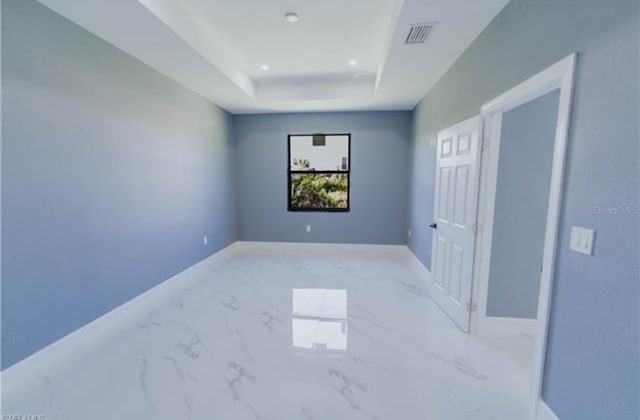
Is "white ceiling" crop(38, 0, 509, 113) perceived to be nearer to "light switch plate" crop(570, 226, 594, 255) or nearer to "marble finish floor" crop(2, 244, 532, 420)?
"light switch plate" crop(570, 226, 594, 255)

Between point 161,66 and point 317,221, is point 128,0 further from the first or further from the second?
point 317,221

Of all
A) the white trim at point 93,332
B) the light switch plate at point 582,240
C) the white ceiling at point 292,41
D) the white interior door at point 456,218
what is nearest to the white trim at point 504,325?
the white interior door at point 456,218

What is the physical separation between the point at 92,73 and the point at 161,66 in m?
0.79

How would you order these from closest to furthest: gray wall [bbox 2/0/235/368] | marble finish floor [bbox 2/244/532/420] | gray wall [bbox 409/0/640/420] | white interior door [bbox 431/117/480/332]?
gray wall [bbox 409/0/640/420] → marble finish floor [bbox 2/244/532/420] → gray wall [bbox 2/0/235/368] → white interior door [bbox 431/117/480/332]

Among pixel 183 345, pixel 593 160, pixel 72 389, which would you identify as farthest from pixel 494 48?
pixel 72 389

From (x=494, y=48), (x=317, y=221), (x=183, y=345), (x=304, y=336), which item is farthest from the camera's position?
(x=317, y=221)

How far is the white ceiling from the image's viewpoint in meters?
2.10

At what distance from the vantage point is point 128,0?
1896 millimetres

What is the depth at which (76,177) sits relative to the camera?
2266 mm

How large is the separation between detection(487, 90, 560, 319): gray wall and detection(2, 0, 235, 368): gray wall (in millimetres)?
3496

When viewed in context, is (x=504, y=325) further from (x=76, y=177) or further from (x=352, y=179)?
(x=76, y=177)

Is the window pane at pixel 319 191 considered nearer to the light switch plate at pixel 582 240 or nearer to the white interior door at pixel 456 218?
the white interior door at pixel 456 218

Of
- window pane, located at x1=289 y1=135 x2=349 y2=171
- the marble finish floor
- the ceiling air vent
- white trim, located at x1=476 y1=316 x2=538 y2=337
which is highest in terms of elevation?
the ceiling air vent

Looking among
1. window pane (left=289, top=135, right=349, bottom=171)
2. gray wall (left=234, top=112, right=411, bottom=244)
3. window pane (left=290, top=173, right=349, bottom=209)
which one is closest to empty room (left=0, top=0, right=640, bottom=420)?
gray wall (left=234, top=112, right=411, bottom=244)
